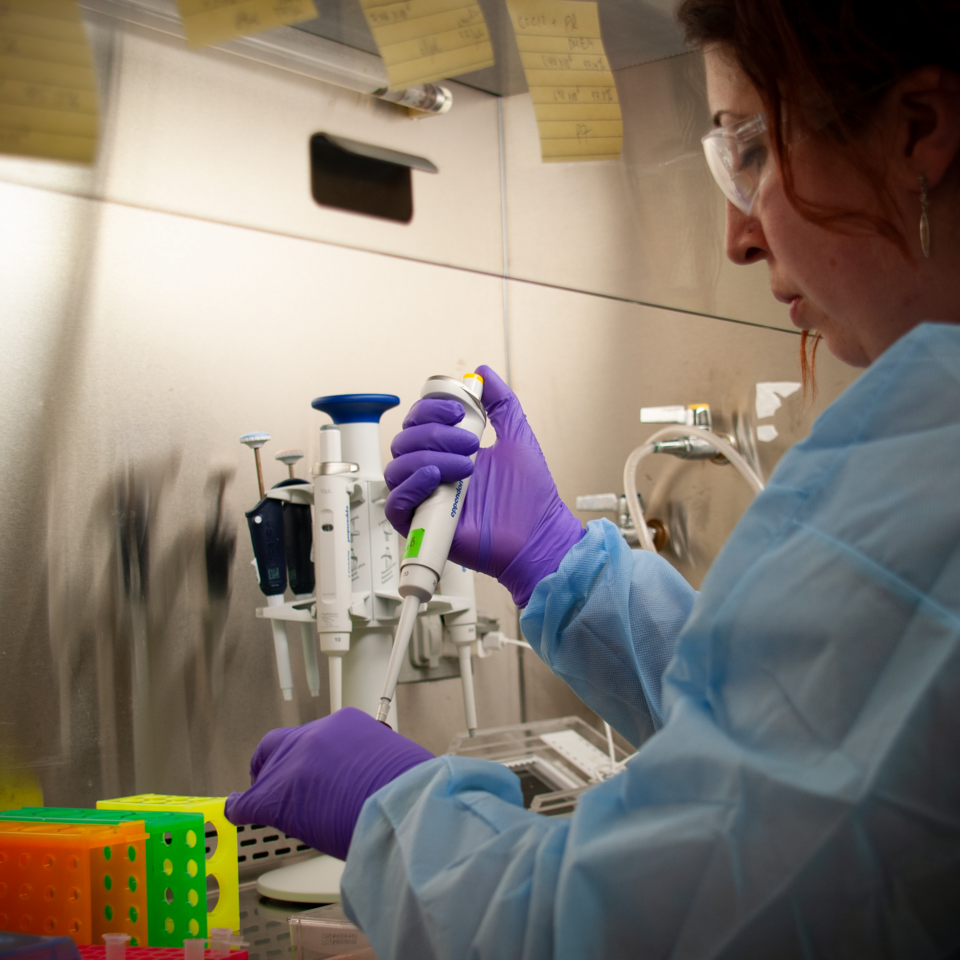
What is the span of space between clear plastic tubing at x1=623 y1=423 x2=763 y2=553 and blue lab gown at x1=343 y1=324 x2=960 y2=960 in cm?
86

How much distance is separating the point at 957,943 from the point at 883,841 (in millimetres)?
66

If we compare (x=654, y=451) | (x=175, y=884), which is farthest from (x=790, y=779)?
(x=654, y=451)

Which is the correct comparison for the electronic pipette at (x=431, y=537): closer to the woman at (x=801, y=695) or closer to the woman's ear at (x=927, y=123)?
the woman at (x=801, y=695)

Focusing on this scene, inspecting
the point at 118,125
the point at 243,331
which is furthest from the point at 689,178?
the point at 118,125

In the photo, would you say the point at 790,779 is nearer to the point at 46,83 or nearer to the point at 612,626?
the point at 612,626

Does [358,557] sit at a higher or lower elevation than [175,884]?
higher

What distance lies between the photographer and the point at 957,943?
397 mm

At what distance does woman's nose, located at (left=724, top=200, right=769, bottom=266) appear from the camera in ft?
2.36

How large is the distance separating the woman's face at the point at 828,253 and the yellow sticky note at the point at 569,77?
1.14 feet

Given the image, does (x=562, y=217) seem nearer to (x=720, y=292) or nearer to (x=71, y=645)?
(x=720, y=292)

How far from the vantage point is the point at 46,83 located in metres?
1.05

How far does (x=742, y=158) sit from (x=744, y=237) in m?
0.08

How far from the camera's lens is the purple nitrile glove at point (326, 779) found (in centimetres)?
62

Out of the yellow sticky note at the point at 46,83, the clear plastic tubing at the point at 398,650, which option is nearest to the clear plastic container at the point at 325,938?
the clear plastic tubing at the point at 398,650
